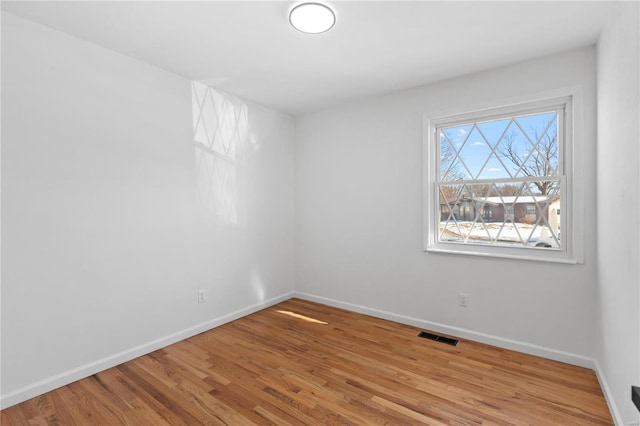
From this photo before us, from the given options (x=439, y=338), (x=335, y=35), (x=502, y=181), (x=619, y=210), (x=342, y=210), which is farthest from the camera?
(x=342, y=210)

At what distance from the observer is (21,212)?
203cm

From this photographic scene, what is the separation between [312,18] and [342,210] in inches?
86.5

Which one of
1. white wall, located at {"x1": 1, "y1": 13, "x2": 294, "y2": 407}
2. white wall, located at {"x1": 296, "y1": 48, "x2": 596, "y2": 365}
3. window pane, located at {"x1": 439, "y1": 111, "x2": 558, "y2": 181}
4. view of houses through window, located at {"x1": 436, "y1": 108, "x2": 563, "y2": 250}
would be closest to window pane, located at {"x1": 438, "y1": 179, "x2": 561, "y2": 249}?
view of houses through window, located at {"x1": 436, "y1": 108, "x2": 563, "y2": 250}

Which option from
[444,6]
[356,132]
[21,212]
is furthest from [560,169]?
[21,212]

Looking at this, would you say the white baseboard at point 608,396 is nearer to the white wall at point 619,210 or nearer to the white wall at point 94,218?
the white wall at point 619,210

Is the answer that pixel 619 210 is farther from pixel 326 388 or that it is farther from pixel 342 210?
pixel 342 210

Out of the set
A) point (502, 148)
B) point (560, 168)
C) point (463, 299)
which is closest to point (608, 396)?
point (463, 299)

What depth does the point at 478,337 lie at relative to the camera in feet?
9.42

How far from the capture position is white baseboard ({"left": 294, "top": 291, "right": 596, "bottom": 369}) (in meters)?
2.46

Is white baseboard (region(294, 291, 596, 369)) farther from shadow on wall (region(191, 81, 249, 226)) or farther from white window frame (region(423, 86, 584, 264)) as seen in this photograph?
→ shadow on wall (region(191, 81, 249, 226))

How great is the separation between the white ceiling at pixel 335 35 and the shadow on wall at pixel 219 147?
0.89 feet

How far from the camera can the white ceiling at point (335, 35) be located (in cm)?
196

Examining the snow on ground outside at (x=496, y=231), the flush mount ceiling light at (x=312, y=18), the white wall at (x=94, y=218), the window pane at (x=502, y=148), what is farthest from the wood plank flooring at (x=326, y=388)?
the flush mount ceiling light at (x=312, y=18)

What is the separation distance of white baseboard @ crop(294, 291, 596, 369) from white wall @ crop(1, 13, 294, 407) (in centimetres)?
142
